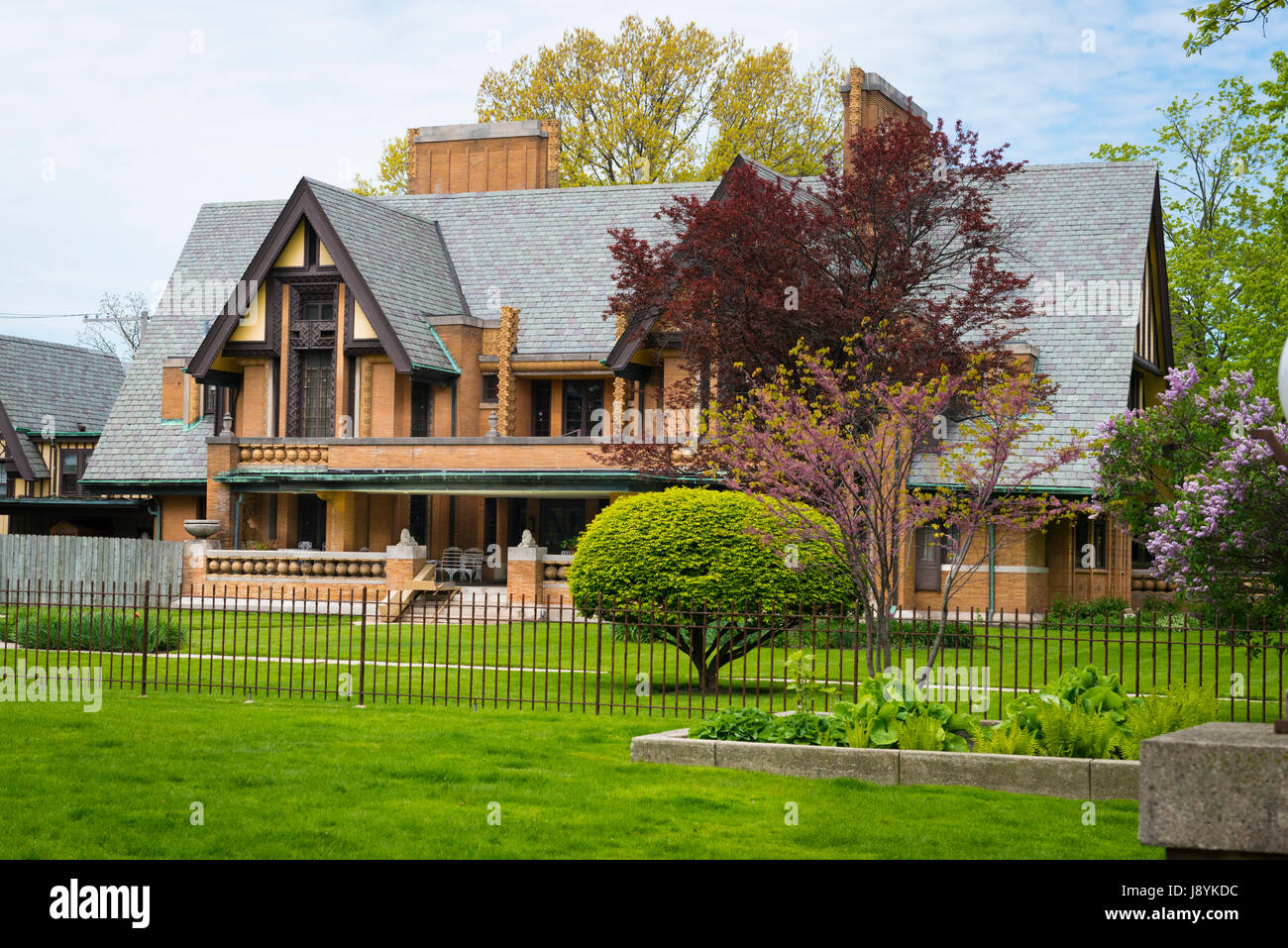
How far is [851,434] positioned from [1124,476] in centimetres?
861

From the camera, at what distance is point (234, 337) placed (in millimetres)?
37625

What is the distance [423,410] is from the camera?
3800 cm

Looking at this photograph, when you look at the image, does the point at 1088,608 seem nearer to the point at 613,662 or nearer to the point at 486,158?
the point at 613,662

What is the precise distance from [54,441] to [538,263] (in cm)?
1812

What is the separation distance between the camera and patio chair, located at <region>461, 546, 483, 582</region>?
116 ft

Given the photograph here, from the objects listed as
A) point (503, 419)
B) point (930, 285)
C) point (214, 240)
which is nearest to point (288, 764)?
point (930, 285)

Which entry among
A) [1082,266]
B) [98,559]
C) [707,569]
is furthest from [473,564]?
[707,569]

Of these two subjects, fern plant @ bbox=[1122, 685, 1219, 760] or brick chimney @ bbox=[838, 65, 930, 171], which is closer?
fern plant @ bbox=[1122, 685, 1219, 760]

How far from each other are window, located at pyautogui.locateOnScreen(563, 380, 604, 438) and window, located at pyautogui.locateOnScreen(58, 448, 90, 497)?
18.3m

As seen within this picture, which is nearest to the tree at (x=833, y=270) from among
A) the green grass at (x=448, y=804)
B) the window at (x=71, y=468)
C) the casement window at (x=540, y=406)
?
the casement window at (x=540, y=406)

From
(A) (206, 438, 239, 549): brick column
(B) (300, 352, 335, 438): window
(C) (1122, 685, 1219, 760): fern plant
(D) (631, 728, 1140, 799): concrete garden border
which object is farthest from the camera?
(B) (300, 352, 335, 438): window

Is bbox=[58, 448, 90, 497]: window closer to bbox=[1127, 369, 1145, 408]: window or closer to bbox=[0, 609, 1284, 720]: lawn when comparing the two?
bbox=[0, 609, 1284, 720]: lawn

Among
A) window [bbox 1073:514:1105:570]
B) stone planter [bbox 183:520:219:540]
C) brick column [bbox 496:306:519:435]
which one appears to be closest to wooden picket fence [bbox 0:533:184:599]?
stone planter [bbox 183:520:219:540]

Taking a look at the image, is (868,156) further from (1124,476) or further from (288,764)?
(288,764)
